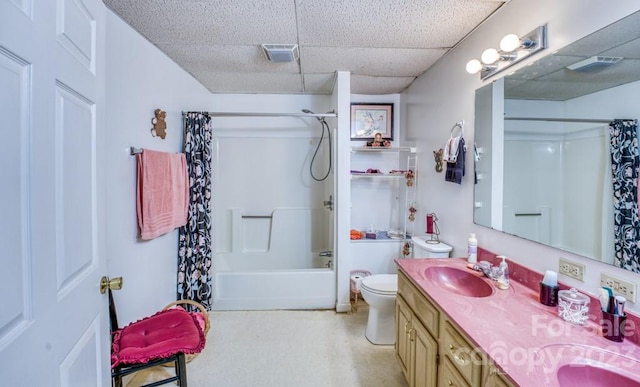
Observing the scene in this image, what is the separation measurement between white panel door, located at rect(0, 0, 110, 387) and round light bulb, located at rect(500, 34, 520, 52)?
1878mm

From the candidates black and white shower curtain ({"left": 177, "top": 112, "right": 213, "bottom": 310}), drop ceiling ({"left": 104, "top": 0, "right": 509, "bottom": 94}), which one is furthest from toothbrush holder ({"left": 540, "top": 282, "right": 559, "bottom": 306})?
black and white shower curtain ({"left": 177, "top": 112, "right": 213, "bottom": 310})

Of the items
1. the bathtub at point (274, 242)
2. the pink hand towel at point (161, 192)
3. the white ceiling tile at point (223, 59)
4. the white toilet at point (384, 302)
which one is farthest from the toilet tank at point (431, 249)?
the pink hand towel at point (161, 192)

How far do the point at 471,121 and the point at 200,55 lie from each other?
2184 mm

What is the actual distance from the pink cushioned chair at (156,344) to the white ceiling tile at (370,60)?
2141mm

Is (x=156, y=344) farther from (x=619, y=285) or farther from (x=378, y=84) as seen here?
(x=378, y=84)

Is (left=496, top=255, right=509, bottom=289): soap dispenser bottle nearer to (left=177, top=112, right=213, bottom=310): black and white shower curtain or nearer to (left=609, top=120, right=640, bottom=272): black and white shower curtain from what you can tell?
(left=609, top=120, right=640, bottom=272): black and white shower curtain

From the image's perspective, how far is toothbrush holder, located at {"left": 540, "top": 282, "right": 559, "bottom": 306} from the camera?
3.79 ft

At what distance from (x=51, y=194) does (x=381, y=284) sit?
6.85 feet

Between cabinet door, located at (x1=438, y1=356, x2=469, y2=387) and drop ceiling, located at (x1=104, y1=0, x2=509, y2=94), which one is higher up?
drop ceiling, located at (x1=104, y1=0, x2=509, y2=94)

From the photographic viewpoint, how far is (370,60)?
7.63 ft

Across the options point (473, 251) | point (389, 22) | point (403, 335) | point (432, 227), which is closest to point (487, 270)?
point (473, 251)

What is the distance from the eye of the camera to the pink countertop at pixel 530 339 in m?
0.79

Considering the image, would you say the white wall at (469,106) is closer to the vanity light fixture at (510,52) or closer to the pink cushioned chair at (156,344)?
the vanity light fixture at (510,52)

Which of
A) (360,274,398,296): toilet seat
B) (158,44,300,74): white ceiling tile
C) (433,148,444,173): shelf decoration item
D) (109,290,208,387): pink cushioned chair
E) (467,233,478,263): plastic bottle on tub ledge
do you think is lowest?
(109,290,208,387): pink cushioned chair
